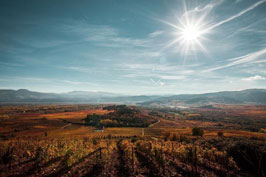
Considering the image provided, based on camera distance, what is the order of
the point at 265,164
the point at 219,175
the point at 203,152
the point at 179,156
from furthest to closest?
1. the point at 203,152
2. the point at 179,156
3. the point at 265,164
4. the point at 219,175

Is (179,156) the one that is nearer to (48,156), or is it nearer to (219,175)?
(219,175)

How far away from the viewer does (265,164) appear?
17750 millimetres

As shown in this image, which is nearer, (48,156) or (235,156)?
(48,156)

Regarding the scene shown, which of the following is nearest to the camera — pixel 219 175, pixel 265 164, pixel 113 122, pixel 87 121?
pixel 219 175

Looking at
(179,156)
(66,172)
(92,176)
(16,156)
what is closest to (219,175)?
(179,156)

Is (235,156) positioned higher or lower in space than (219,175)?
lower

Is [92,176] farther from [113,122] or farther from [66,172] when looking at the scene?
[113,122]

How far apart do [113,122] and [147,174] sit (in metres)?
101

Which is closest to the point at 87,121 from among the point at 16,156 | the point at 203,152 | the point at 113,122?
the point at 113,122

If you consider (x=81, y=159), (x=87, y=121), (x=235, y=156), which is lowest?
(x=87, y=121)

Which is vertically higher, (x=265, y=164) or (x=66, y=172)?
(x=66, y=172)

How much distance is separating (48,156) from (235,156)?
102 ft

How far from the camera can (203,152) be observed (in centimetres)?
2177

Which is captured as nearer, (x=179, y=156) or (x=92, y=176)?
(x=92, y=176)
